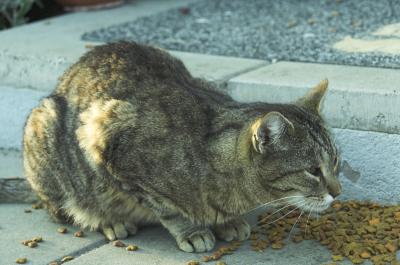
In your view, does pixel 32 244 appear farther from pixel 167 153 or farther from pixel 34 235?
pixel 167 153

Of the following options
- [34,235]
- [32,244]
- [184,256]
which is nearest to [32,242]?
[32,244]

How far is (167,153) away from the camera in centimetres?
415

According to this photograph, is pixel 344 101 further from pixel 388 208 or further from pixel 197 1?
pixel 197 1

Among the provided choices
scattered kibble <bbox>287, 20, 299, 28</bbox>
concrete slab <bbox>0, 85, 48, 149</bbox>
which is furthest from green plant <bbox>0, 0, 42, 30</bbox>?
scattered kibble <bbox>287, 20, 299, 28</bbox>

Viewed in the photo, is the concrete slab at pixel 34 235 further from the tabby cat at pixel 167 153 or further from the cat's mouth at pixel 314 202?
the cat's mouth at pixel 314 202

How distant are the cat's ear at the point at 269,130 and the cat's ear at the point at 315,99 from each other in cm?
34

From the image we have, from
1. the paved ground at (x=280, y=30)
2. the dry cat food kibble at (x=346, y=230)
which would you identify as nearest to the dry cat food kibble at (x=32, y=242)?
the dry cat food kibble at (x=346, y=230)

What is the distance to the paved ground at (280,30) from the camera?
5.55 metres

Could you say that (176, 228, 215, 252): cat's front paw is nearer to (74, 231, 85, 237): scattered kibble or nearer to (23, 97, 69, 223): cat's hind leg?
(74, 231, 85, 237): scattered kibble

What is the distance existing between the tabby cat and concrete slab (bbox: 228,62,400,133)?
381mm

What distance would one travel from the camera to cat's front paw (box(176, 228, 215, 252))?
4.23m

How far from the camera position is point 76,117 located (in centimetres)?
451

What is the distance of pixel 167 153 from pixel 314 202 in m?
0.76

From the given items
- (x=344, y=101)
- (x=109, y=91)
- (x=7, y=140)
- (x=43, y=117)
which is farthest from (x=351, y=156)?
(x=7, y=140)
